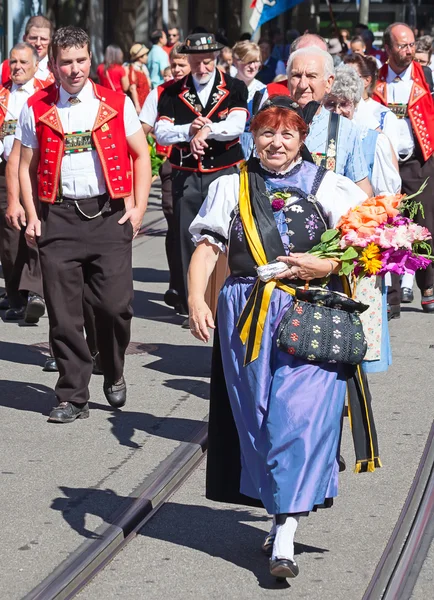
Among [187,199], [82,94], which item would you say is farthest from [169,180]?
[82,94]

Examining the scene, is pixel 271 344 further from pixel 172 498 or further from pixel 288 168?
pixel 172 498

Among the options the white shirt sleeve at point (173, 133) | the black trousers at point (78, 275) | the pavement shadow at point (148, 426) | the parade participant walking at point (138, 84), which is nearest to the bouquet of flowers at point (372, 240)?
the pavement shadow at point (148, 426)

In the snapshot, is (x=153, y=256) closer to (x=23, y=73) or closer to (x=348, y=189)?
(x=23, y=73)

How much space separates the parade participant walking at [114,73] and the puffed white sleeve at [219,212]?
1402 centimetres

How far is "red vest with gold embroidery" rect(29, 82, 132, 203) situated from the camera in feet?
23.6

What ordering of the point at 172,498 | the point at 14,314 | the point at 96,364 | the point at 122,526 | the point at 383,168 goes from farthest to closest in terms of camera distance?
the point at 14,314, the point at 96,364, the point at 383,168, the point at 172,498, the point at 122,526

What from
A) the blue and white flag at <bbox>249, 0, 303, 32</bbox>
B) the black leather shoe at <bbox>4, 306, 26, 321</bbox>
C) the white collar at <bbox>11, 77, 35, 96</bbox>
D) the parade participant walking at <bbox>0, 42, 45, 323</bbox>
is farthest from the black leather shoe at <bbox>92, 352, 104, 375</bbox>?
the blue and white flag at <bbox>249, 0, 303, 32</bbox>

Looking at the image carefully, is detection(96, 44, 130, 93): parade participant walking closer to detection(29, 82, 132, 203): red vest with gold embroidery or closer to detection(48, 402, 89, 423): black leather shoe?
detection(29, 82, 132, 203): red vest with gold embroidery

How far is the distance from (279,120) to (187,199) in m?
4.63

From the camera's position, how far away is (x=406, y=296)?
37.2 ft

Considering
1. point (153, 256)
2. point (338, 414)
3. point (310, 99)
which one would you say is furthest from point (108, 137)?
point (153, 256)

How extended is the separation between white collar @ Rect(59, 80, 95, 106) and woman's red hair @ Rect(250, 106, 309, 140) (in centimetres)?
224

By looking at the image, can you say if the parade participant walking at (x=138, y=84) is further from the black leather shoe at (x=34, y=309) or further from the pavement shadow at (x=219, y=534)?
the pavement shadow at (x=219, y=534)

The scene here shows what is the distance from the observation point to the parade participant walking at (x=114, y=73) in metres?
19.3
